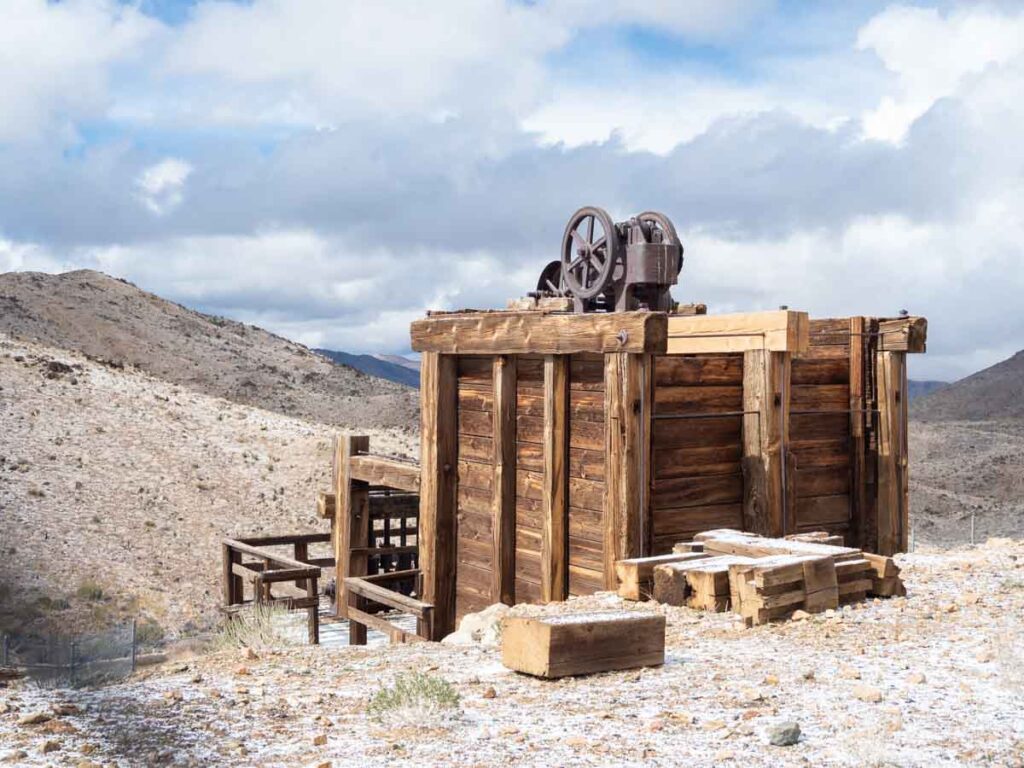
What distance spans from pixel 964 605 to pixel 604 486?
3.11 metres

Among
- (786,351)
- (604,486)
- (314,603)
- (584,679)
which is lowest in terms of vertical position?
(314,603)

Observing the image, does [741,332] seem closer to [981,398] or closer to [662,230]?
[662,230]

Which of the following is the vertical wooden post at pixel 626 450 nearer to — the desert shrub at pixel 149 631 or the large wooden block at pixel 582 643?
the large wooden block at pixel 582 643

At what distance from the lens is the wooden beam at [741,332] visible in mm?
10148

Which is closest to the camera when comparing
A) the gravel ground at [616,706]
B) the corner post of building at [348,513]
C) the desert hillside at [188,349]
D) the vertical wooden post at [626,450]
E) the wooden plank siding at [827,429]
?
the gravel ground at [616,706]

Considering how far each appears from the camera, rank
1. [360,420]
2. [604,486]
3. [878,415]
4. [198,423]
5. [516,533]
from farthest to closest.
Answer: [360,420] → [198,423] → [878,415] → [516,533] → [604,486]

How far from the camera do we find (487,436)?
37.7 ft

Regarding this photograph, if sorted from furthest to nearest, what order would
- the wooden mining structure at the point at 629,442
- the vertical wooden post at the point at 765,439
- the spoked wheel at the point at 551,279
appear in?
the spoked wheel at the point at 551,279
the vertical wooden post at the point at 765,439
the wooden mining structure at the point at 629,442

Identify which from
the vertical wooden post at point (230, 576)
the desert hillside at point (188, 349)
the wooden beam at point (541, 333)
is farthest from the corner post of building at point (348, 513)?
the desert hillside at point (188, 349)

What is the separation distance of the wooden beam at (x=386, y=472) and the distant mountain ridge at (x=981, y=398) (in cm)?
6225

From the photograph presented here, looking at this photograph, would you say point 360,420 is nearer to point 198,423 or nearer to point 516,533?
point 198,423

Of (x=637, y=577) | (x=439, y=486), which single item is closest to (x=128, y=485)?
(x=439, y=486)

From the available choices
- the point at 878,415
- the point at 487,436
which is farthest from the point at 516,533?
the point at 878,415

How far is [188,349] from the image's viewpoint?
59406 millimetres
